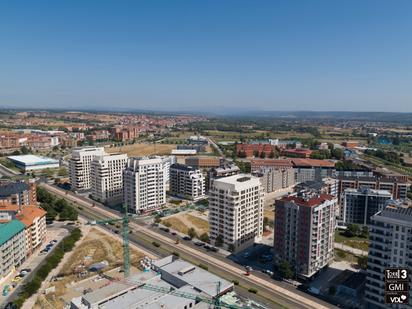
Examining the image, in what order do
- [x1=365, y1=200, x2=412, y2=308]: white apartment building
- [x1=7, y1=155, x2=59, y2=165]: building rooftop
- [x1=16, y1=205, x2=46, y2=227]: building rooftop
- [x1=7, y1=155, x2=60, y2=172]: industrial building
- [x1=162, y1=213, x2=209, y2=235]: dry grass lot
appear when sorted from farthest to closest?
[x1=7, y1=155, x2=59, y2=165]: building rooftop → [x1=7, y1=155, x2=60, y2=172]: industrial building → [x1=162, y1=213, x2=209, y2=235]: dry grass lot → [x1=16, y1=205, x2=46, y2=227]: building rooftop → [x1=365, y1=200, x2=412, y2=308]: white apartment building

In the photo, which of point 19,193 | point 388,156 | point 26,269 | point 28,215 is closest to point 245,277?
point 26,269

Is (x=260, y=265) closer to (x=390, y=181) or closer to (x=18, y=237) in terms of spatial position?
(x=18, y=237)

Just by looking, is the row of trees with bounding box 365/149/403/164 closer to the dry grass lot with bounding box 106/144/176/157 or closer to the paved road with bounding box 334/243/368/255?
the dry grass lot with bounding box 106/144/176/157

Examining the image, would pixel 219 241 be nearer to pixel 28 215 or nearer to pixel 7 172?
pixel 28 215

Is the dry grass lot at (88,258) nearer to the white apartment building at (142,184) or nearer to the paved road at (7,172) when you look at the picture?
the white apartment building at (142,184)

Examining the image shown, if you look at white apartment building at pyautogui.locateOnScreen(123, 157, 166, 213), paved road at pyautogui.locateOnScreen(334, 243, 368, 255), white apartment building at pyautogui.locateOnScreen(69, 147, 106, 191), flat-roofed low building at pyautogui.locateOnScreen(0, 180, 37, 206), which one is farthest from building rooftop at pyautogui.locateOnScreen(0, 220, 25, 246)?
paved road at pyautogui.locateOnScreen(334, 243, 368, 255)

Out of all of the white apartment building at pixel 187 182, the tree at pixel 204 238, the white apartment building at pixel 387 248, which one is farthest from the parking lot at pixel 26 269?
the white apartment building at pixel 387 248
